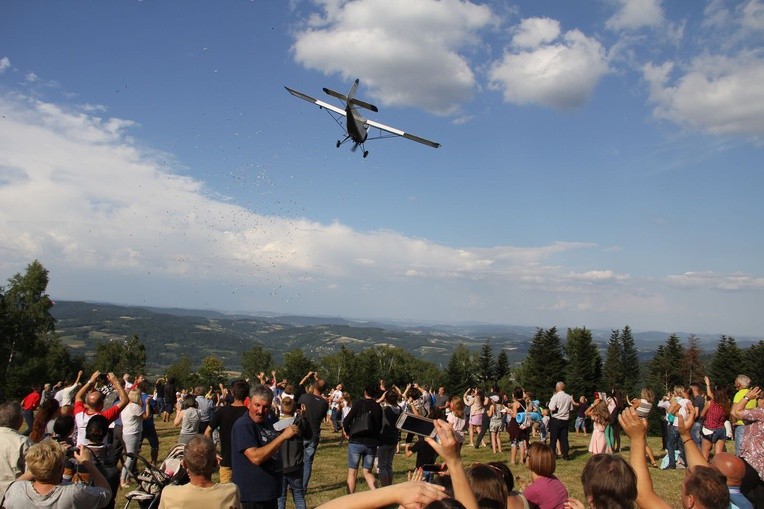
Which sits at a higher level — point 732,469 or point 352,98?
point 352,98

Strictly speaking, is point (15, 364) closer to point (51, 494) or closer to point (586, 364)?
point (51, 494)

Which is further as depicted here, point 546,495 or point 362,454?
point 362,454

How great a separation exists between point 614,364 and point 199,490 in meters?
98.4

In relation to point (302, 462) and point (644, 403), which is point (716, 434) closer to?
point (644, 403)

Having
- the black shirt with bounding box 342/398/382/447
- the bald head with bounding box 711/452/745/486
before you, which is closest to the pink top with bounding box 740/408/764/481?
the bald head with bounding box 711/452/745/486

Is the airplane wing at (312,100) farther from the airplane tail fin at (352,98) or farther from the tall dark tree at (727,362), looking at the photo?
the tall dark tree at (727,362)

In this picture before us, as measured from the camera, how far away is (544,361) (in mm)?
70438

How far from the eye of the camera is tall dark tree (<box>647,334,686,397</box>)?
8125cm

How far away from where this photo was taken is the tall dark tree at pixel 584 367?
2657 inches

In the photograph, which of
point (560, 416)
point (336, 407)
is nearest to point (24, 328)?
point (336, 407)

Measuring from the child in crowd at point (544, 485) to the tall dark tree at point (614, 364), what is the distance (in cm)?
7627

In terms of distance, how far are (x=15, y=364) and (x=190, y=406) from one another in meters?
47.3

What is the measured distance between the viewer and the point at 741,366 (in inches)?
2552

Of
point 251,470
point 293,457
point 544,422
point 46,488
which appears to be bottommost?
point 544,422
